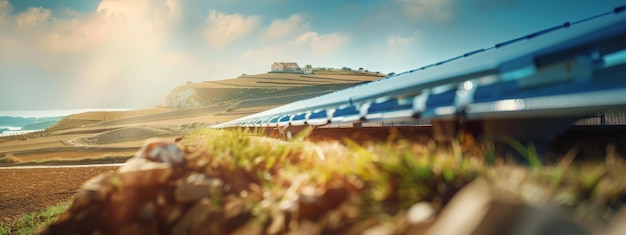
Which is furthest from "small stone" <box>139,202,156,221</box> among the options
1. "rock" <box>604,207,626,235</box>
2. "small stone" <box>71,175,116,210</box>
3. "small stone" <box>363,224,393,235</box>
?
"rock" <box>604,207,626,235</box>

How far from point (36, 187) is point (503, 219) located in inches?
748

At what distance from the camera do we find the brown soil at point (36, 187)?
42.0ft

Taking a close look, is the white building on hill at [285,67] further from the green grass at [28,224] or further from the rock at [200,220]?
the rock at [200,220]

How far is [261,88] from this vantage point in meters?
92.6

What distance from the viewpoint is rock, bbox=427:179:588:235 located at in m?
1.21

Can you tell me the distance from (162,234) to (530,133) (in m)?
2.97

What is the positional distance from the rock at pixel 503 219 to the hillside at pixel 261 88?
67.3 meters

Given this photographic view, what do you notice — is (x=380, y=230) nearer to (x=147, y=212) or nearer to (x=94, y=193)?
(x=147, y=212)

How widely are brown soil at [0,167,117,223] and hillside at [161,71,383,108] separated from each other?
47958 millimetres

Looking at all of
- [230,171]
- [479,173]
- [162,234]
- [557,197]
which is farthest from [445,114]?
[162,234]

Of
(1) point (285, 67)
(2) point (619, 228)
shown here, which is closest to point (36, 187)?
(2) point (619, 228)

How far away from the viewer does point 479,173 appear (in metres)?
2.19

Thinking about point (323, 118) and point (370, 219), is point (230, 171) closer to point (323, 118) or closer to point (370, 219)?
point (370, 219)

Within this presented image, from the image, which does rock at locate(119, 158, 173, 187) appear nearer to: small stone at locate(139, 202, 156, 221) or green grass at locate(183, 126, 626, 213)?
small stone at locate(139, 202, 156, 221)
